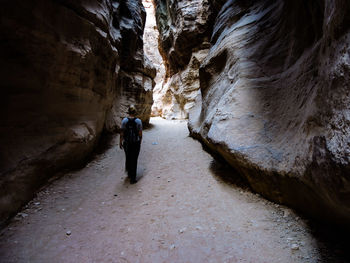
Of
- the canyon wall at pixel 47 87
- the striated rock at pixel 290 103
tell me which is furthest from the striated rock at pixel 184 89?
the canyon wall at pixel 47 87

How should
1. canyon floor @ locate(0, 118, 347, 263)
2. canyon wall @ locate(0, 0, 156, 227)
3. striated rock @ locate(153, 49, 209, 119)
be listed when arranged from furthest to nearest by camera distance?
striated rock @ locate(153, 49, 209, 119)
canyon wall @ locate(0, 0, 156, 227)
canyon floor @ locate(0, 118, 347, 263)

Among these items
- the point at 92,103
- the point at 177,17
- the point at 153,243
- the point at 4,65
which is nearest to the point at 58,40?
the point at 4,65

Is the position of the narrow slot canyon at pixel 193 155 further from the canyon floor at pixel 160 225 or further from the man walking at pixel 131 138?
the man walking at pixel 131 138

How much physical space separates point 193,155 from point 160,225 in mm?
2966

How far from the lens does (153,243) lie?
7.50ft

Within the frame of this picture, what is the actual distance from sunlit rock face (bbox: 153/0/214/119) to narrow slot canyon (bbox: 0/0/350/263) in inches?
401

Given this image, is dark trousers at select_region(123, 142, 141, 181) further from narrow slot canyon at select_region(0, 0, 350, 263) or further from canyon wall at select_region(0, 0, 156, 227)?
canyon wall at select_region(0, 0, 156, 227)

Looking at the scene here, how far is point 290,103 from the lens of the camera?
2920 millimetres

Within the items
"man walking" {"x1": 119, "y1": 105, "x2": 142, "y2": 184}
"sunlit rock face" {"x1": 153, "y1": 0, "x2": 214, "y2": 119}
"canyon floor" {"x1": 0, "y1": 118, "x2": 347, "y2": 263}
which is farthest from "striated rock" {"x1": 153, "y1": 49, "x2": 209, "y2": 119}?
"canyon floor" {"x1": 0, "y1": 118, "x2": 347, "y2": 263}

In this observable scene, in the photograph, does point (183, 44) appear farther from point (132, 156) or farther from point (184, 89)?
point (132, 156)

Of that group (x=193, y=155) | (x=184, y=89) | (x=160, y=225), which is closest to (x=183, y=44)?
(x=184, y=89)

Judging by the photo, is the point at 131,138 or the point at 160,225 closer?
the point at 160,225

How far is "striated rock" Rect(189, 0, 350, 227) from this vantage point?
157cm

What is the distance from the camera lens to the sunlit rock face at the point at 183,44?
14.7 m
